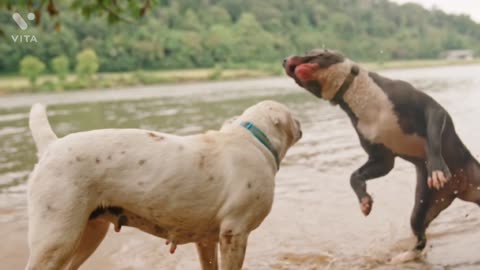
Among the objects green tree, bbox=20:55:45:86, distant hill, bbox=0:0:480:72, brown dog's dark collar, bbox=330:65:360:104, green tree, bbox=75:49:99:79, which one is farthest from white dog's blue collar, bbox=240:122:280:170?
green tree, bbox=75:49:99:79

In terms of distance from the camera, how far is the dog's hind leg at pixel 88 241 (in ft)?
12.8

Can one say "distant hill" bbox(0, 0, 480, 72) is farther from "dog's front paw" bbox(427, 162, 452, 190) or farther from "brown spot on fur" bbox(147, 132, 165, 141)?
"brown spot on fur" bbox(147, 132, 165, 141)

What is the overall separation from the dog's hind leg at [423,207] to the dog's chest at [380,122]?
42cm

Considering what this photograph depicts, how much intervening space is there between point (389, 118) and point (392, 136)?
0.16 m

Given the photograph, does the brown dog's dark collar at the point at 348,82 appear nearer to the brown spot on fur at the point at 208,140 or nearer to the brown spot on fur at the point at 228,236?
the brown spot on fur at the point at 208,140

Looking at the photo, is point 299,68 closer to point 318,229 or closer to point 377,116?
point 377,116

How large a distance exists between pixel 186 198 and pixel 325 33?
53.5 metres

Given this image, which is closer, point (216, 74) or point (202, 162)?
point (202, 162)

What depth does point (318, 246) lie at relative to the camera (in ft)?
19.4

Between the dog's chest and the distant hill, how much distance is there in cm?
4695

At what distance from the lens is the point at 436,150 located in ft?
14.8

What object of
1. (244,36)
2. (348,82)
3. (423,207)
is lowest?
(244,36)

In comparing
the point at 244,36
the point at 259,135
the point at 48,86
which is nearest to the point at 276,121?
the point at 259,135

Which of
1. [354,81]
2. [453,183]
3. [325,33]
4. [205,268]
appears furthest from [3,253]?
[325,33]
